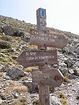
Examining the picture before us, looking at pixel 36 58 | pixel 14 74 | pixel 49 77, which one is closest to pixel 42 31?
pixel 36 58

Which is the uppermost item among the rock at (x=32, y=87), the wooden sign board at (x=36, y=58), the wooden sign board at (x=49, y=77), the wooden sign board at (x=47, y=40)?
the wooden sign board at (x=47, y=40)

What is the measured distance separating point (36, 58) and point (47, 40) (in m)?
0.83

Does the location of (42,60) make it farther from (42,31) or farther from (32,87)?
(32,87)

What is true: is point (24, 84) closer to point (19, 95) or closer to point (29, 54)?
point (19, 95)

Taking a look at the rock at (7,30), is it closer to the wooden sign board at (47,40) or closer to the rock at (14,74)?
the rock at (14,74)

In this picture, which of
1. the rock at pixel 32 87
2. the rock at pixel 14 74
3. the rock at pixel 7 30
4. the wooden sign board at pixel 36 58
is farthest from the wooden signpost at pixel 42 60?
the rock at pixel 7 30

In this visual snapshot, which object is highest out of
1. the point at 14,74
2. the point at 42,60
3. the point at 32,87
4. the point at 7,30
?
the point at 7,30

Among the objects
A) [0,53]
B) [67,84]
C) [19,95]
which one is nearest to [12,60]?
[0,53]

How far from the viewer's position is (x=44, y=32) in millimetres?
8859

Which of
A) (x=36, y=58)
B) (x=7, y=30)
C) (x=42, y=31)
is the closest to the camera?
(x=36, y=58)

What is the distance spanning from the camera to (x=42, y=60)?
8.67 metres

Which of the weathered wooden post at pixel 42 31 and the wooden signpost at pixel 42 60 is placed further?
the weathered wooden post at pixel 42 31

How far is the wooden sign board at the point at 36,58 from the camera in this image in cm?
837

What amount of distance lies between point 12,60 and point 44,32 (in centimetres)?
1584
